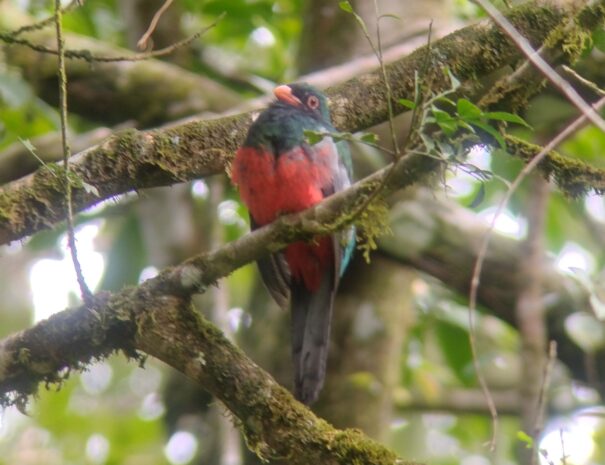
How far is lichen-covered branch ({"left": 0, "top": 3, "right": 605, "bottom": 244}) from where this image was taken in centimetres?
282

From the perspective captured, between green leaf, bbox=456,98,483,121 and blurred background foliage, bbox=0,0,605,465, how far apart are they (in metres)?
1.59

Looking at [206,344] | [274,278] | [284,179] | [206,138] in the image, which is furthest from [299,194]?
[206,344]

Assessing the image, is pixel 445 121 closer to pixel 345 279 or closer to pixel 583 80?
pixel 583 80

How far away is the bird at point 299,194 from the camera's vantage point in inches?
153

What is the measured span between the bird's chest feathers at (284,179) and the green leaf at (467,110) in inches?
54.1

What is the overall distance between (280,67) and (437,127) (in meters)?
4.71

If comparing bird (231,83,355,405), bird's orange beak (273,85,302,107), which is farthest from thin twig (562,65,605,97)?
bird's orange beak (273,85,302,107)

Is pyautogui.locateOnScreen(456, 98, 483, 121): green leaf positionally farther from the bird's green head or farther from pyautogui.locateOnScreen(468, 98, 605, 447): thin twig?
the bird's green head

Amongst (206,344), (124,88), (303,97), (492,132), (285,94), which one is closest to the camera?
(492,132)

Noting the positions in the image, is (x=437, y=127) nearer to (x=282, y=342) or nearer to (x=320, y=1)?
(x=282, y=342)

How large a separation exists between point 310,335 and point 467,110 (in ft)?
5.66

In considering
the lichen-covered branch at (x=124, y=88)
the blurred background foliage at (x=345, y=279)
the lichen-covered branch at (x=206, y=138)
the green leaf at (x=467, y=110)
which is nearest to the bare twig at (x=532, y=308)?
the blurred background foliage at (x=345, y=279)

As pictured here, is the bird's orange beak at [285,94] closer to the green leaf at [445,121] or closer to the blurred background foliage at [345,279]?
the blurred background foliage at [345,279]

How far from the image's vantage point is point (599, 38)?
9.59 feet
